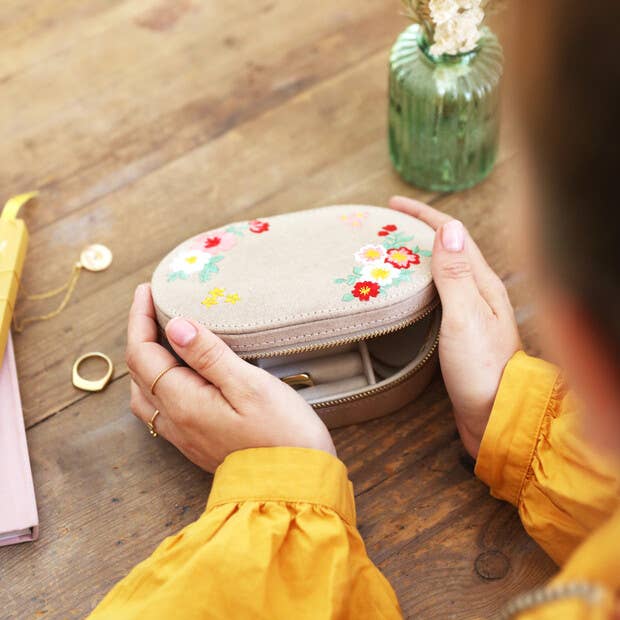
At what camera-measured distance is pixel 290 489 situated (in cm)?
76

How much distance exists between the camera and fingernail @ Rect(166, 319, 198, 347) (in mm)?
813

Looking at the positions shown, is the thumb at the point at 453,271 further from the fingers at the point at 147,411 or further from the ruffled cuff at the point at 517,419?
the fingers at the point at 147,411

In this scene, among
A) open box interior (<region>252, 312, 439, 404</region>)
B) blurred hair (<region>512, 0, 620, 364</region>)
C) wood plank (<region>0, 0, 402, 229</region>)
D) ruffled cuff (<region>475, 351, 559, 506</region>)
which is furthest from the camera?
wood plank (<region>0, 0, 402, 229</region>)

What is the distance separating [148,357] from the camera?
87 centimetres

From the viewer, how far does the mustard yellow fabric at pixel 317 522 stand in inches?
27.5

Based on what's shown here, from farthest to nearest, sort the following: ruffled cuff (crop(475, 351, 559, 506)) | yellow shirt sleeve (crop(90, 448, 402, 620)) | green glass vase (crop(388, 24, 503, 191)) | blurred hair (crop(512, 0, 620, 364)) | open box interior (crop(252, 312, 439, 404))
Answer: green glass vase (crop(388, 24, 503, 191)) < open box interior (crop(252, 312, 439, 404)) < ruffled cuff (crop(475, 351, 559, 506)) < yellow shirt sleeve (crop(90, 448, 402, 620)) < blurred hair (crop(512, 0, 620, 364))

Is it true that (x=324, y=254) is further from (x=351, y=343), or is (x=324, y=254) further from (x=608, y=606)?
(x=608, y=606)

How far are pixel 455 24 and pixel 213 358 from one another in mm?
474

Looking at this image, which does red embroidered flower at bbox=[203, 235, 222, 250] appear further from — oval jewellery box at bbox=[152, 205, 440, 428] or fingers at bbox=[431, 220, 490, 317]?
fingers at bbox=[431, 220, 490, 317]

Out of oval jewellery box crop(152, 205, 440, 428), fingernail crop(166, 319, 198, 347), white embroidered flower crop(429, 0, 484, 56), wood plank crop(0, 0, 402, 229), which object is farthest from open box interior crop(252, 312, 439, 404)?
wood plank crop(0, 0, 402, 229)

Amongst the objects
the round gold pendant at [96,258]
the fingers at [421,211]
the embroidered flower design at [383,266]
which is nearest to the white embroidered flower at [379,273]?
the embroidered flower design at [383,266]

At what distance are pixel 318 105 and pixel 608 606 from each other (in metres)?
0.90

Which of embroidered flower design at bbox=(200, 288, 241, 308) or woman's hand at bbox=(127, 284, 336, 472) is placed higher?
embroidered flower design at bbox=(200, 288, 241, 308)

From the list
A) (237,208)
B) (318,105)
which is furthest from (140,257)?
(318,105)
